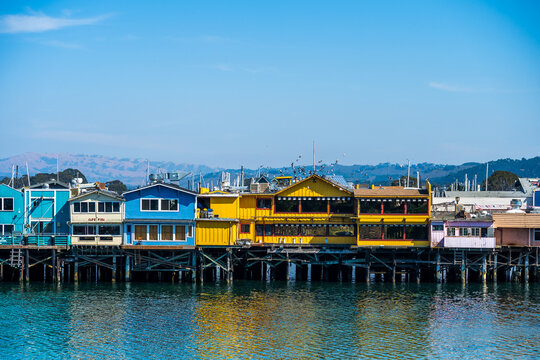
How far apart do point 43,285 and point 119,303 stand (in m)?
14.6

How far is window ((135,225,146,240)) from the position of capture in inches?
3221

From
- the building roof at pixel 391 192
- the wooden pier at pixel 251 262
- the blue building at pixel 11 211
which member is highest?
the building roof at pixel 391 192

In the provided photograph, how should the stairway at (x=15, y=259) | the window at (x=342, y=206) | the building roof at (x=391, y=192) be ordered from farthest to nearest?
1. the window at (x=342, y=206)
2. the stairway at (x=15, y=259)
3. the building roof at (x=391, y=192)

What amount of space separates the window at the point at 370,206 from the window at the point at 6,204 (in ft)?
124

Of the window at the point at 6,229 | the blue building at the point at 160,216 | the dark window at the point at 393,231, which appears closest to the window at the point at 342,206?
the dark window at the point at 393,231

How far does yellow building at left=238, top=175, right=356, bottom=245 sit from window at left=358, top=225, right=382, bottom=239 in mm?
1430

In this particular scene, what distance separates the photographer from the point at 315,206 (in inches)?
3290

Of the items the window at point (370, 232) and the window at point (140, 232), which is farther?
the window at point (140, 232)

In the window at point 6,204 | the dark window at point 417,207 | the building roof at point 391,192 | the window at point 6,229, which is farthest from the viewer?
the window at point 6,204

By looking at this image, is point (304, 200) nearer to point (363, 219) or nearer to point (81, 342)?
point (363, 219)

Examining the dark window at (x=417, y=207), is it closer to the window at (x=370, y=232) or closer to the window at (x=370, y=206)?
the window at (x=370, y=206)

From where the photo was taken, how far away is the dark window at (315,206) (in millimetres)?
83438

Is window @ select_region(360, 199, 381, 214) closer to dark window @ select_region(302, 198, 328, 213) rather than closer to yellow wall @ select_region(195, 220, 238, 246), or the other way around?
dark window @ select_region(302, 198, 328, 213)

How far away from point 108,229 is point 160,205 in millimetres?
6149
